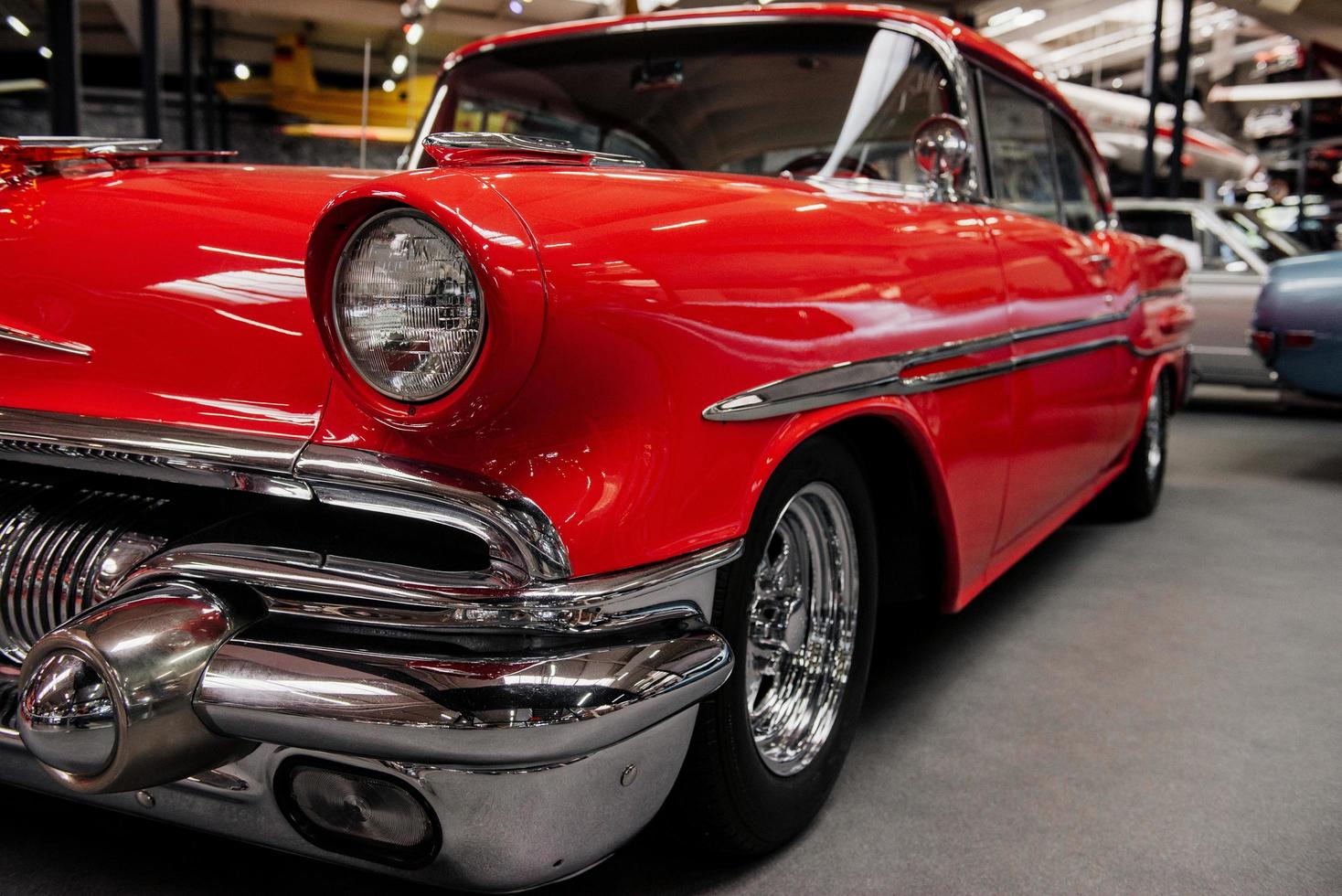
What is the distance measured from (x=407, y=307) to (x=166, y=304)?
0.42 metres

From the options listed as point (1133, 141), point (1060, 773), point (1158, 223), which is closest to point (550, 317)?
point (1060, 773)

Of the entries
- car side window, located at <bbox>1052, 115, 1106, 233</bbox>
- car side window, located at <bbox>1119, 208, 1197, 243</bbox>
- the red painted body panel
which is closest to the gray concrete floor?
the red painted body panel

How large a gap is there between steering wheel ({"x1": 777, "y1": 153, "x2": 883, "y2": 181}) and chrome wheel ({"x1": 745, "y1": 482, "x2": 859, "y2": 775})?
73 centimetres

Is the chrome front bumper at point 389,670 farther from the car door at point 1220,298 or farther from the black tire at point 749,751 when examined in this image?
the car door at point 1220,298

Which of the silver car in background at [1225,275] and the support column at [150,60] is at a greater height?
the support column at [150,60]

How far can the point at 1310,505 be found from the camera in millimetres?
4543

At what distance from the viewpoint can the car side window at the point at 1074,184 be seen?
317cm

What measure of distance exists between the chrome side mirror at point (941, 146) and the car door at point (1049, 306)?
189 millimetres

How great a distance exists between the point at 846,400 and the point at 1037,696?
1.15m

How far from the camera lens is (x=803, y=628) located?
1.83 metres

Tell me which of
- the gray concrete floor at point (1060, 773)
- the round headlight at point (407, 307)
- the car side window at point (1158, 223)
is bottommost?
the gray concrete floor at point (1060, 773)

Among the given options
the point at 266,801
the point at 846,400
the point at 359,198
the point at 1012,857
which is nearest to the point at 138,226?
the point at 359,198

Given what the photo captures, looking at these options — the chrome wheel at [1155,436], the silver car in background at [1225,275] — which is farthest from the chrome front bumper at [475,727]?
the silver car in background at [1225,275]

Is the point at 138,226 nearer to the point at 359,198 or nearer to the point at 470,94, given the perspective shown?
the point at 359,198
